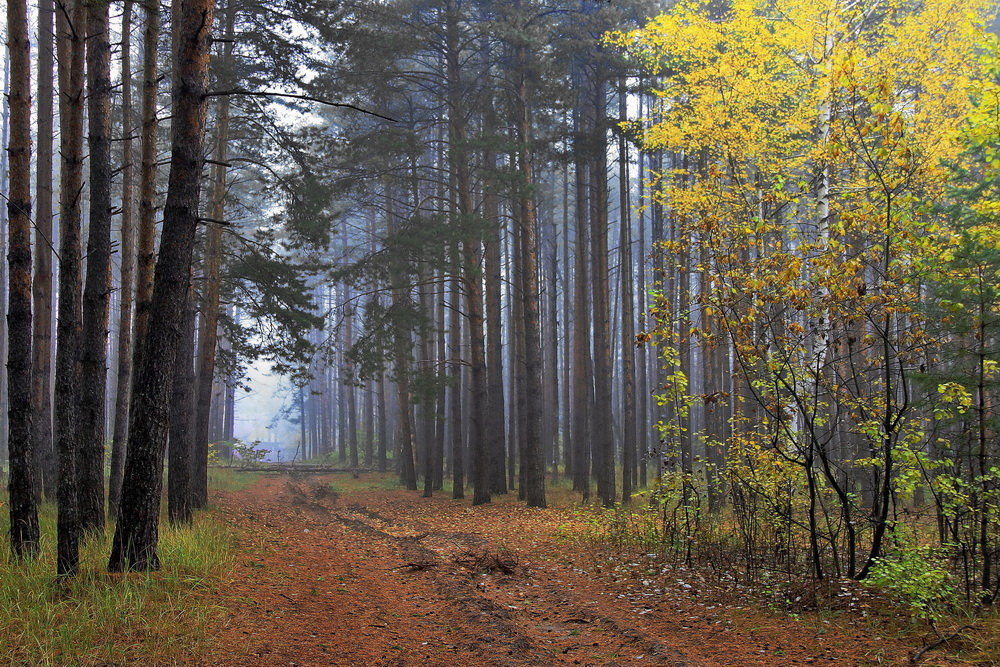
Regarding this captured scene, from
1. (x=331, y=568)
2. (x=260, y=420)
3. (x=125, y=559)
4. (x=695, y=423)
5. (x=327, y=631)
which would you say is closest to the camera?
(x=327, y=631)

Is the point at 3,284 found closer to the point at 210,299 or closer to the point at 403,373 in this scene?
the point at 210,299

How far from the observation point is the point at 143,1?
7.50m

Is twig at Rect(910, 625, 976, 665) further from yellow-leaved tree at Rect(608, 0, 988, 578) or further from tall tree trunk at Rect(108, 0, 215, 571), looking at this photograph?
tall tree trunk at Rect(108, 0, 215, 571)

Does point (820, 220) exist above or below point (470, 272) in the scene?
below

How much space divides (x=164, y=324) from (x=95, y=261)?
189cm

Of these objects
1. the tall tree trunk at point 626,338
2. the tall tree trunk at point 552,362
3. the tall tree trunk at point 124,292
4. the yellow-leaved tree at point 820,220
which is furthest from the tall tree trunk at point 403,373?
the yellow-leaved tree at point 820,220

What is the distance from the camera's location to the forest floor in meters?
5.10

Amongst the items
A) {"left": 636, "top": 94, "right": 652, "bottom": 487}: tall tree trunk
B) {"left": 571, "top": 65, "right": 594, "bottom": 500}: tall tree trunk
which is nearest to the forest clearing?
{"left": 571, "top": 65, "right": 594, "bottom": 500}: tall tree trunk

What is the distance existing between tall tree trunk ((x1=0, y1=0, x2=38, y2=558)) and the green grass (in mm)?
403

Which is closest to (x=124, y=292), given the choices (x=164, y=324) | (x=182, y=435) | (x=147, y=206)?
→ (x=182, y=435)

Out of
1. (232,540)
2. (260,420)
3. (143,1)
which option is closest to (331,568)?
(232,540)

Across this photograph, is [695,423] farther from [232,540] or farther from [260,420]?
[260,420]

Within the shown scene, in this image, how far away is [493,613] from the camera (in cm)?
637

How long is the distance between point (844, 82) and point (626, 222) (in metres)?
13.2
